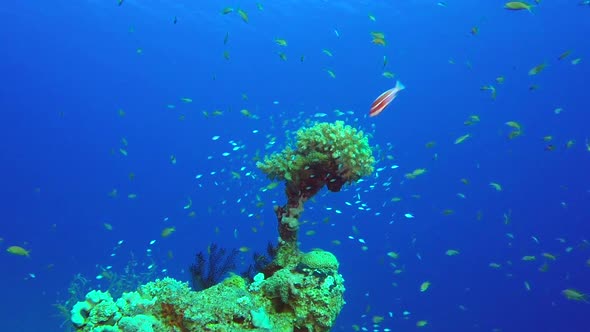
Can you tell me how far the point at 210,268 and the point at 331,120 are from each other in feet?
159

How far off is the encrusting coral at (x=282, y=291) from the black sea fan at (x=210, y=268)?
891mm

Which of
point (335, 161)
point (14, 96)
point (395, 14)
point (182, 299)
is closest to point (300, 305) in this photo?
point (182, 299)

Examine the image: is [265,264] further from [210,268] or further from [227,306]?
[227,306]

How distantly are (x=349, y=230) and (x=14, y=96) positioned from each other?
56.8 m

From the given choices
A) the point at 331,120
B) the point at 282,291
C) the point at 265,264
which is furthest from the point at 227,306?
the point at 331,120

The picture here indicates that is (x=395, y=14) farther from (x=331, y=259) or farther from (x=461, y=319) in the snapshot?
(x=331, y=259)

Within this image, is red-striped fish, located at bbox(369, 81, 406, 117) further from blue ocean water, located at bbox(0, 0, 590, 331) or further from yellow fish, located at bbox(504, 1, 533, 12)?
blue ocean water, located at bbox(0, 0, 590, 331)

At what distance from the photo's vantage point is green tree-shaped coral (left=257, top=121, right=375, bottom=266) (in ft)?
22.7

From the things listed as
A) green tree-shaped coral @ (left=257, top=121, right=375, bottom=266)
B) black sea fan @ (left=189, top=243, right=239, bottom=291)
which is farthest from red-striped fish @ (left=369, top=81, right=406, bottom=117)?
black sea fan @ (left=189, top=243, right=239, bottom=291)

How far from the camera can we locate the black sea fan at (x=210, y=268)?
24.6 ft

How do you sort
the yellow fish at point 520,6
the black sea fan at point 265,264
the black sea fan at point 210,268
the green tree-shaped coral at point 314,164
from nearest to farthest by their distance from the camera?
1. the green tree-shaped coral at point 314,164
2. the black sea fan at point 265,264
3. the black sea fan at point 210,268
4. the yellow fish at point 520,6

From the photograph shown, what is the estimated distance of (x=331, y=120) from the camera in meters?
55.0

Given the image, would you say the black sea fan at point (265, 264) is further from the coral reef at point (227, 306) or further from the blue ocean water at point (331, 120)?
the blue ocean water at point (331, 120)

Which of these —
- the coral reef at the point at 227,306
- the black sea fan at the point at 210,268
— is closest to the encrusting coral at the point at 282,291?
the coral reef at the point at 227,306
